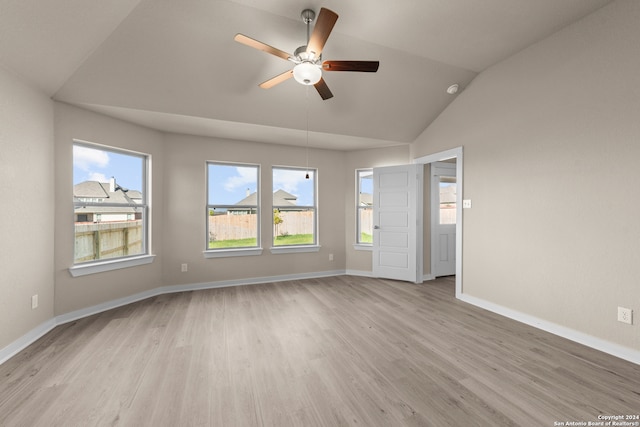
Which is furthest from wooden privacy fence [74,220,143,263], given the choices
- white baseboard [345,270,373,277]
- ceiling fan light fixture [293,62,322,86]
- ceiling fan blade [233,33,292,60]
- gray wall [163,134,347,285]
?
white baseboard [345,270,373,277]

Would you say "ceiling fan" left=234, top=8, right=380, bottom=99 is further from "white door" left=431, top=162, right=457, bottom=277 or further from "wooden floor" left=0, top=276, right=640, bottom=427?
"white door" left=431, top=162, right=457, bottom=277

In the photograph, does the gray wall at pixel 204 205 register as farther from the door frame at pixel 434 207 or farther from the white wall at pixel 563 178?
the white wall at pixel 563 178

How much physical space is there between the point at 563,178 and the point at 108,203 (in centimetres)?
534

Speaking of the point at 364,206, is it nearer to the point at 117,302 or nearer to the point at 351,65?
the point at 351,65

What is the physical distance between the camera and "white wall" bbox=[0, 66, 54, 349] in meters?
2.26

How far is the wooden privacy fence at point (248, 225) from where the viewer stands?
4.45 m

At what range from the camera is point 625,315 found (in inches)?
87.5

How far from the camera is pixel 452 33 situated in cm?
272

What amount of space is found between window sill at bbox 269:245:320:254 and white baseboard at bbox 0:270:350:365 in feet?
1.48

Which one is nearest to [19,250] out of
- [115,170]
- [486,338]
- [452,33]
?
[115,170]

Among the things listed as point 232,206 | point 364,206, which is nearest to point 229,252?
point 232,206

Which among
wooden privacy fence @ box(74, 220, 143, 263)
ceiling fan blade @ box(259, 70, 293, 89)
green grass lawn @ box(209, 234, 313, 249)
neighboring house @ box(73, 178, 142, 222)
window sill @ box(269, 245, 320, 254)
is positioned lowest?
window sill @ box(269, 245, 320, 254)

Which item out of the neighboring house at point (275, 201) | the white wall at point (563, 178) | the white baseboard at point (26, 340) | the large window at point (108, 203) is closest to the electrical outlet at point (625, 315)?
the white wall at point (563, 178)

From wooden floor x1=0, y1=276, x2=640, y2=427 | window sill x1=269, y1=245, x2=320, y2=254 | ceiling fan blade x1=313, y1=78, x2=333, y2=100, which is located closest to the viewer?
wooden floor x1=0, y1=276, x2=640, y2=427
